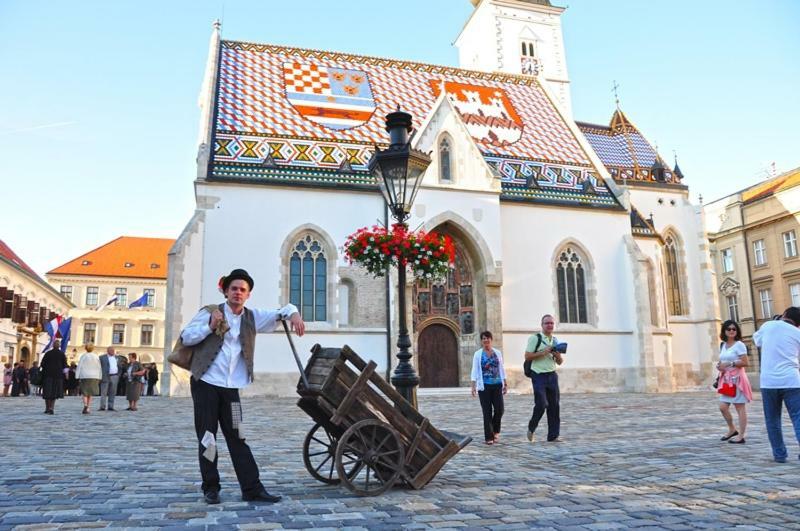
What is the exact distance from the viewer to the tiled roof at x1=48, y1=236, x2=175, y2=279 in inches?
2265

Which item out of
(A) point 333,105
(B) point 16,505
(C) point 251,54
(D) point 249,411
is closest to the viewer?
(B) point 16,505

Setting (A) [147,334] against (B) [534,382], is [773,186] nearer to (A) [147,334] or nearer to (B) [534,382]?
(B) [534,382]

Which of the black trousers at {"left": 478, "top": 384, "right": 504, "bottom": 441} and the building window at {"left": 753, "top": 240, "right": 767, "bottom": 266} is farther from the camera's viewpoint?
the building window at {"left": 753, "top": 240, "right": 767, "bottom": 266}

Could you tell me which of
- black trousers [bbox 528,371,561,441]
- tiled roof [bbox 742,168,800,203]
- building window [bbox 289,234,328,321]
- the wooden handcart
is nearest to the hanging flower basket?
black trousers [bbox 528,371,561,441]

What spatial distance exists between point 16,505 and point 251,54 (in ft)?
82.4

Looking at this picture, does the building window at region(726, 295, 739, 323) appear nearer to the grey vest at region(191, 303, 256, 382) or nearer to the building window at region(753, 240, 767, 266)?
the building window at region(753, 240, 767, 266)

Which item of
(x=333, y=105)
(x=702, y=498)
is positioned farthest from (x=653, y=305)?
(x=702, y=498)

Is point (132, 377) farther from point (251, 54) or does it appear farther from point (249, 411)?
point (251, 54)

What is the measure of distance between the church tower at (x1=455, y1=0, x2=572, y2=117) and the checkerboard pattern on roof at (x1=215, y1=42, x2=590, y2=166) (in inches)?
461

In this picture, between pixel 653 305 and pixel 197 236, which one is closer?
pixel 197 236

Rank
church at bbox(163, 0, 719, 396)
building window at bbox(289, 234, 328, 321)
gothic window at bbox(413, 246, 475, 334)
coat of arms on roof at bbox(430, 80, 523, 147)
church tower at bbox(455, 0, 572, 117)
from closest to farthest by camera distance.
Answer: church at bbox(163, 0, 719, 396), building window at bbox(289, 234, 328, 321), gothic window at bbox(413, 246, 475, 334), coat of arms on roof at bbox(430, 80, 523, 147), church tower at bbox(455, 0, 572, 117)

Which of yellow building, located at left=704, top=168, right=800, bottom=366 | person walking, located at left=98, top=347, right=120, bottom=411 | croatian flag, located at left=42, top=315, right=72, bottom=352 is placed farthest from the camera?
yellow building, located at left=704, top=168, right=800, bottom=366

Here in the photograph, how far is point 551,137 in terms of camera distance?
28188 mm

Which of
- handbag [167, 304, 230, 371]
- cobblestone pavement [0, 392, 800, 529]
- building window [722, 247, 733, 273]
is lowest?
cobblestone pavement [0, 392, 800, 529]
